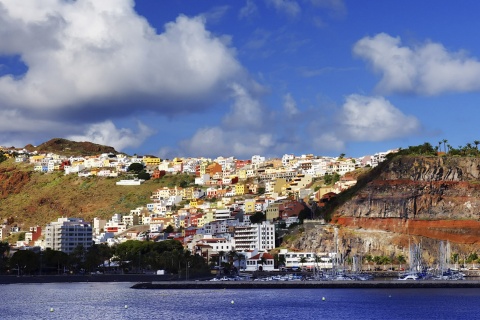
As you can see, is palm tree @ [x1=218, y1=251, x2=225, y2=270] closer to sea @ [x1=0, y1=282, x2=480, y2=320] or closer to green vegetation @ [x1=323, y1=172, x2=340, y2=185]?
sea @ [x1=0, y1=282, x2=480, y2=320]

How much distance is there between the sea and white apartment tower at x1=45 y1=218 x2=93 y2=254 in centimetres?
4261

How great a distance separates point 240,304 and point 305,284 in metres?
22.3

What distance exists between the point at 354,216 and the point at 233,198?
5592 centimetres

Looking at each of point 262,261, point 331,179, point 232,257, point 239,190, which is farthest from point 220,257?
point 239,190

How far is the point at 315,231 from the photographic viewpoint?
5039 inches

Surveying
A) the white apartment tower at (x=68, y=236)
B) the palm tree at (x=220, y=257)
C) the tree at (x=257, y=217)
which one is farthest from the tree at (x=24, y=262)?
the tree at (x=257, y=217)

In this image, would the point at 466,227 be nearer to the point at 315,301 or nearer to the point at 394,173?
the point at 394,173

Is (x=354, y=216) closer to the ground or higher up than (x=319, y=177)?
closer to the ground

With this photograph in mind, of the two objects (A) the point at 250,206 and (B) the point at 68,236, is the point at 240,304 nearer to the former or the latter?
(B) the point at 68,236

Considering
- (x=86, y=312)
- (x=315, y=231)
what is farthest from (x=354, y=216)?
(x=86, y=312)

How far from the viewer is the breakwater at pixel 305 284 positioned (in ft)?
317

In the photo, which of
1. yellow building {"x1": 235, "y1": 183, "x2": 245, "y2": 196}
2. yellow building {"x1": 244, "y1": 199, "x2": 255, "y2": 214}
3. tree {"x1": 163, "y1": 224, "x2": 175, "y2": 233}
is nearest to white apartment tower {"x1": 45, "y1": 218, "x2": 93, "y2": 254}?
tree {"x1": 163, "y1": 224, "x2": 175, "y2": 233}

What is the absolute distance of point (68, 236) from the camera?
5719 inches

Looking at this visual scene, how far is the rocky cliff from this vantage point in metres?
124
